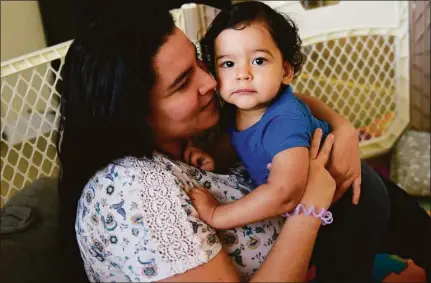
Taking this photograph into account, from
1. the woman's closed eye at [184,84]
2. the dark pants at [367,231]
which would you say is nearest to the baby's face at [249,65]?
the woman's closed eye at [184,84]

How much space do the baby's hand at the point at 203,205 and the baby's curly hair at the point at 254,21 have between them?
29cm

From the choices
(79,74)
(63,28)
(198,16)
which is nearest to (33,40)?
(63,28)

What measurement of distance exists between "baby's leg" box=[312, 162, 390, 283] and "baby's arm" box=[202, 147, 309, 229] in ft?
0.76

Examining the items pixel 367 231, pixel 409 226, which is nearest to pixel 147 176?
pixel 367 231

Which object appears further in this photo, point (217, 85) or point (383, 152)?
point (383, 152)

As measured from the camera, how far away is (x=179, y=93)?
38.5 inches

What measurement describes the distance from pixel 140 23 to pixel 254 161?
351mm

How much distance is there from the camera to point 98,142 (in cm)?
96

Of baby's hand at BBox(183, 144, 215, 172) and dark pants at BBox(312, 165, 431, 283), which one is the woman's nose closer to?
baby's hand at BBox(183, 144, 215, 172)

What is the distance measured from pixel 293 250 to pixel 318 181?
6.7 inches

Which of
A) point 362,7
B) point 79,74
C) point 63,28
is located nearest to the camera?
point 79,74

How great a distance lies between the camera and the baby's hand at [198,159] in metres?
1.14

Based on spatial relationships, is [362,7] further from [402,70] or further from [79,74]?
[79,74]

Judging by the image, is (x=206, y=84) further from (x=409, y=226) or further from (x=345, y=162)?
(x=409, y=226)
